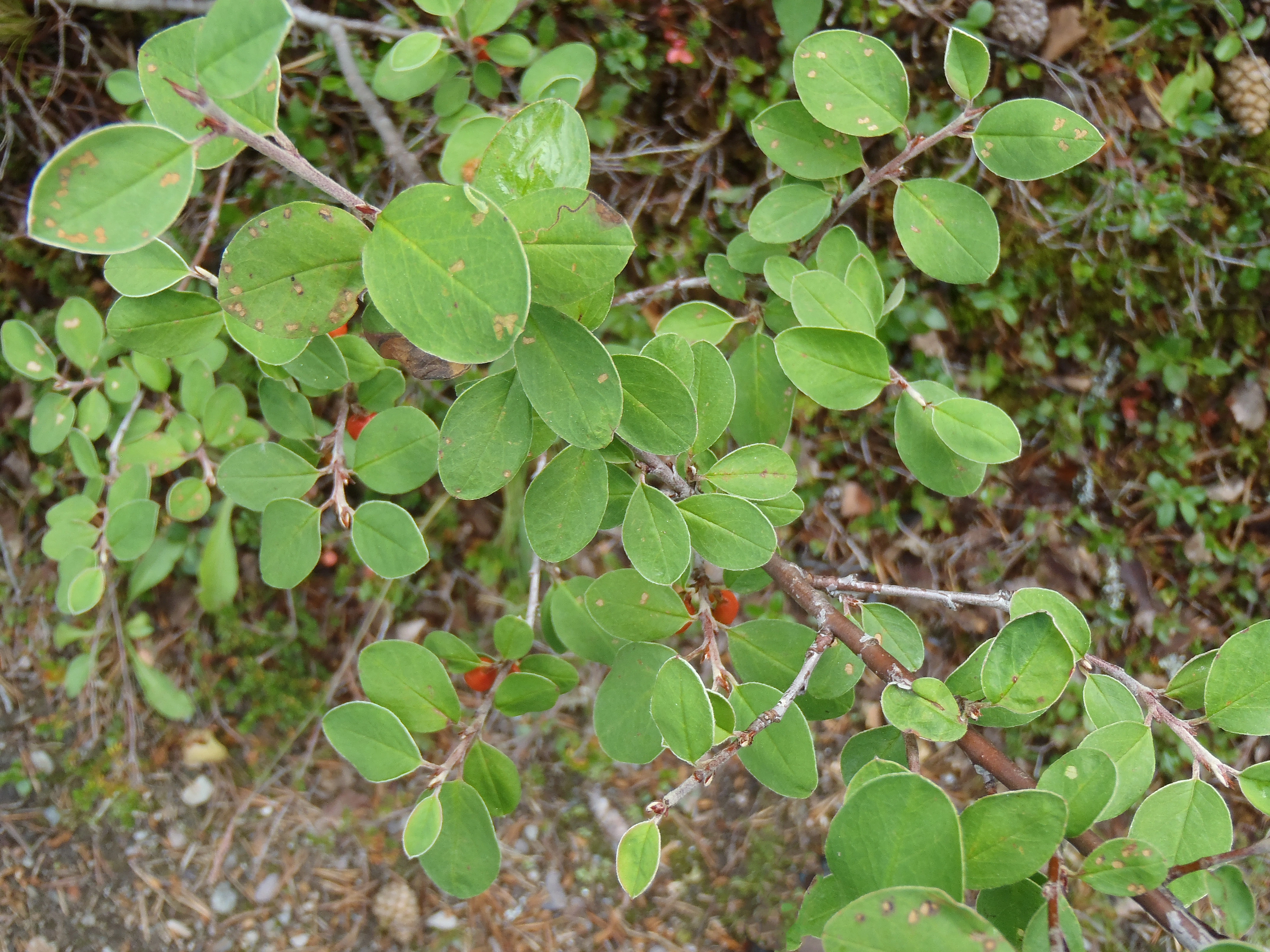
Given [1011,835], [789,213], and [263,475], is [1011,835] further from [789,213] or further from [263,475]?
[263,475]

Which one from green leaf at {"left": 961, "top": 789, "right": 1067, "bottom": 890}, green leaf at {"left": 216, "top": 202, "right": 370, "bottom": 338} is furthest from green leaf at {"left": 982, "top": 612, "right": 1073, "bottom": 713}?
green leaf at {"left": 216, "top": 202, "right": 370, "bottom": 338}

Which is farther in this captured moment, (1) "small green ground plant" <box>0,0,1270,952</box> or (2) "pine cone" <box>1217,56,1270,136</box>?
(2) "pine cone" <box>1217,56,1270,136</box>

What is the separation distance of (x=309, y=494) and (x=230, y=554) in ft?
0.93

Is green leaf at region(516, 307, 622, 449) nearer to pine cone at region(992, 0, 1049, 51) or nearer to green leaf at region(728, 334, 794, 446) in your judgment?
green leaf at region(728, 334, 794, 446)

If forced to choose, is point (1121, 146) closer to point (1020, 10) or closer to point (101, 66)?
point (1020, 10)

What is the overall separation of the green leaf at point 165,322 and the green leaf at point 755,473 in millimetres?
949

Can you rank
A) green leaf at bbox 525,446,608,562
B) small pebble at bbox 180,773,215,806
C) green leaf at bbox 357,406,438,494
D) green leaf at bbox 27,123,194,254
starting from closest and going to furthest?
green leaf at bbox 27,123,194,254, green leaf at bbox 525,446,608,562, green leaf at bbox 357,406,438,494, small pebble at bbox 180,773,215,806

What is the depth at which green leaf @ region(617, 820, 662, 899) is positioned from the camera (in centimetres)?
103

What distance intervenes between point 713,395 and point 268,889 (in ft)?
7.97

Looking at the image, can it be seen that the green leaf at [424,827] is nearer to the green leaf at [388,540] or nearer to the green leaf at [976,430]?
the green leaf at [388,540]

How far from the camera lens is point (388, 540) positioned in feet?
4.87

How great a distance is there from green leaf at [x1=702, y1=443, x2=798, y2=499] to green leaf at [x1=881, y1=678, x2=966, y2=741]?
0.38 meters

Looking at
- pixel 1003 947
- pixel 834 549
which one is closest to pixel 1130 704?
pixel 1003 947

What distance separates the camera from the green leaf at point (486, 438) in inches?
45.4
